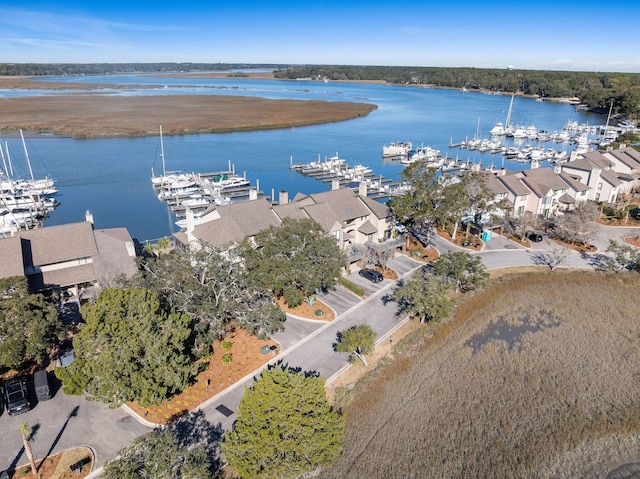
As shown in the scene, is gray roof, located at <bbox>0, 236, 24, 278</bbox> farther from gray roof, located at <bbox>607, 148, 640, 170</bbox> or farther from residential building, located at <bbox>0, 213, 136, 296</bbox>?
gray roof, located at <bbox>607, 148, 640, 170</bbox>

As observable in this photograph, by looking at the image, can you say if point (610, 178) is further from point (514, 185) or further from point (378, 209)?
point (378, 209)

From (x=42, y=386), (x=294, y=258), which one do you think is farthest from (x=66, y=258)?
(x=294, y=258)

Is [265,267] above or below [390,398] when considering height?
above

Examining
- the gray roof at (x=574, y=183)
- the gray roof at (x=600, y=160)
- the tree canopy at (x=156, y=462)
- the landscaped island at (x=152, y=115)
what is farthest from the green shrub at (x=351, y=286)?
the landscaped island at (x=152, y=115)

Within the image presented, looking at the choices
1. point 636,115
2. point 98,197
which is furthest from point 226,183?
point 636,115

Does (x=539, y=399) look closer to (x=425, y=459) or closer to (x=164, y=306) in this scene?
(x=425, y=459)

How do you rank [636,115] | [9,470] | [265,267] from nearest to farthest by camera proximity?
[9,470]
[265,267]
[636,115]
